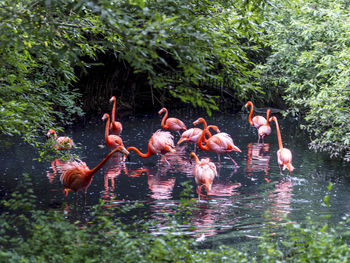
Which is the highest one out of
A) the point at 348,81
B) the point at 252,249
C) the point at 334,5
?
the point at 334,5

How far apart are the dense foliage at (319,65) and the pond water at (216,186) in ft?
2.24

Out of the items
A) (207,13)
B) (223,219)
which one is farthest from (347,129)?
(207,13)

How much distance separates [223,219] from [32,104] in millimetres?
2694

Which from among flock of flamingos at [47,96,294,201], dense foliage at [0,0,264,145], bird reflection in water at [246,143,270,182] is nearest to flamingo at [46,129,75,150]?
flock of flamingos at [47,96,294,201]

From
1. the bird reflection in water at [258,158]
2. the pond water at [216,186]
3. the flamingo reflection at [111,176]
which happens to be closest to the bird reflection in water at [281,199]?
the pond water at [216,186]

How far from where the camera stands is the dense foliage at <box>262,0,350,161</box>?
27.8 ft

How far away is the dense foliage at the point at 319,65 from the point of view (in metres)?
8.46

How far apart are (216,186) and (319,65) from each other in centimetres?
494

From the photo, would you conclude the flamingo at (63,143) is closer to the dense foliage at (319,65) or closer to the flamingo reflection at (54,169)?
the flamingo reflection at (54,169)

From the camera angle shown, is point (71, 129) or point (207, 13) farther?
point (71, 129)

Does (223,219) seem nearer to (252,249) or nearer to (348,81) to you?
(252,249)

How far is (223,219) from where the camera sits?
5.33 meters

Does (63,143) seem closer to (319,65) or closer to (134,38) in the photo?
(134,38)

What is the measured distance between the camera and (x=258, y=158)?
916cm
